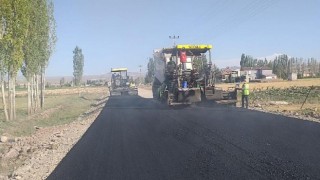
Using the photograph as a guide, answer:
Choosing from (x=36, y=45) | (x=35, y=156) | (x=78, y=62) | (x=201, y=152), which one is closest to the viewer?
(x=201, y=152)

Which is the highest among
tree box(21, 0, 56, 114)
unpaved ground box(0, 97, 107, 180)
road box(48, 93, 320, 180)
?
tree box(21, 0, 56, 114)

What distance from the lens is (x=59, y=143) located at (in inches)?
512

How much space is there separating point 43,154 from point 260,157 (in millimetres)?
6028

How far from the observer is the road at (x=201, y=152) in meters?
7.43

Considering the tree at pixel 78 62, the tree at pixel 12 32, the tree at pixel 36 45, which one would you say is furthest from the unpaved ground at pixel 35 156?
the tree at pixel 78 62

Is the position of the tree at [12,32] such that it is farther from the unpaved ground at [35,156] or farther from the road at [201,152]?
the road at [201,152]

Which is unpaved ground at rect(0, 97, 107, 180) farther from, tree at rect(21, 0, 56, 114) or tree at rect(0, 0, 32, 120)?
tree at rect(21, 0, 56, 114)

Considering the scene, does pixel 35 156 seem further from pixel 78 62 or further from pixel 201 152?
pixel 78 62

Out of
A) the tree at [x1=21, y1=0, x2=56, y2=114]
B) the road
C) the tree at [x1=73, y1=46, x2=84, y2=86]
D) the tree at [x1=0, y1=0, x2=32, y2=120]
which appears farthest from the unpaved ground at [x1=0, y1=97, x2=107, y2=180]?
the tree at [x1=73, y1=46, x2=84, y2=86]

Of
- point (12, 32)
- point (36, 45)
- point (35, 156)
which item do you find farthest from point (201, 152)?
point (36, 45)

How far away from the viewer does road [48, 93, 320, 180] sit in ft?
24.4

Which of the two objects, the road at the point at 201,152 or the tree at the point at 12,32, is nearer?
the road at the point at 201,152

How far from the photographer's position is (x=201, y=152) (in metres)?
9.19

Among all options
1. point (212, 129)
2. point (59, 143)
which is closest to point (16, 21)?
point (59, 143)
